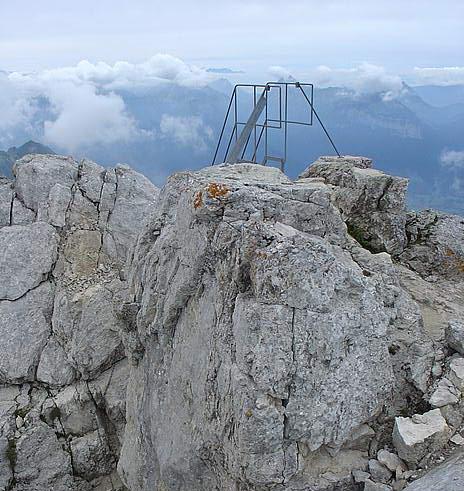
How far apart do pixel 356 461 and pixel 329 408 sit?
57.2 inches

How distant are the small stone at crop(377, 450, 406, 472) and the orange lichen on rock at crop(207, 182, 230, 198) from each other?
7.55 metres

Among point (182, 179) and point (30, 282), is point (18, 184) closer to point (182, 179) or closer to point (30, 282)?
point (30, 282)

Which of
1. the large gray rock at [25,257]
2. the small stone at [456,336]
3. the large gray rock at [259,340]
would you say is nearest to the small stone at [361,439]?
the large gray rock at [259,340]

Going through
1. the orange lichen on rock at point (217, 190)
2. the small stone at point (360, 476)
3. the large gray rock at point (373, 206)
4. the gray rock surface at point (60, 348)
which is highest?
the orange lichen on rock at point (217, 190)

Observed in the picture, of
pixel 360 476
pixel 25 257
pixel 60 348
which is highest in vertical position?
pixel 360 476

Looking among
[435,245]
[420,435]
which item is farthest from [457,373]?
[435,245]

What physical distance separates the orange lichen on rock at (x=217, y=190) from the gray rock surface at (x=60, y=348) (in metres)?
6.62

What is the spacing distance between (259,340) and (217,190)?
4.46m

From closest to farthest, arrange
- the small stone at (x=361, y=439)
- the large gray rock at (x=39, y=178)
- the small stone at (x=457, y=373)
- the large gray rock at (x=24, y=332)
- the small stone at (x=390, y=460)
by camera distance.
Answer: the small stone at (x=390, y=460), the small stone at (x=457, y=373), the small stone at (x=361, y=439), the large gray rock at (x=24, y=332), the large gray rock at (x=39, y=178)

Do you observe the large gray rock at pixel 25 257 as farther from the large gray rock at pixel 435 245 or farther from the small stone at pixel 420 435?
the small stone at pixel 420 435

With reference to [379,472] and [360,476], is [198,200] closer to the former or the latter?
[360,476]

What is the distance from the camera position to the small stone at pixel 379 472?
473 inches

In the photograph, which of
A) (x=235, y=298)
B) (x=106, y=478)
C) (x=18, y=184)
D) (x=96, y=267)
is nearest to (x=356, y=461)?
(x=235, y=298)

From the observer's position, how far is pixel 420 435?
11.9m
